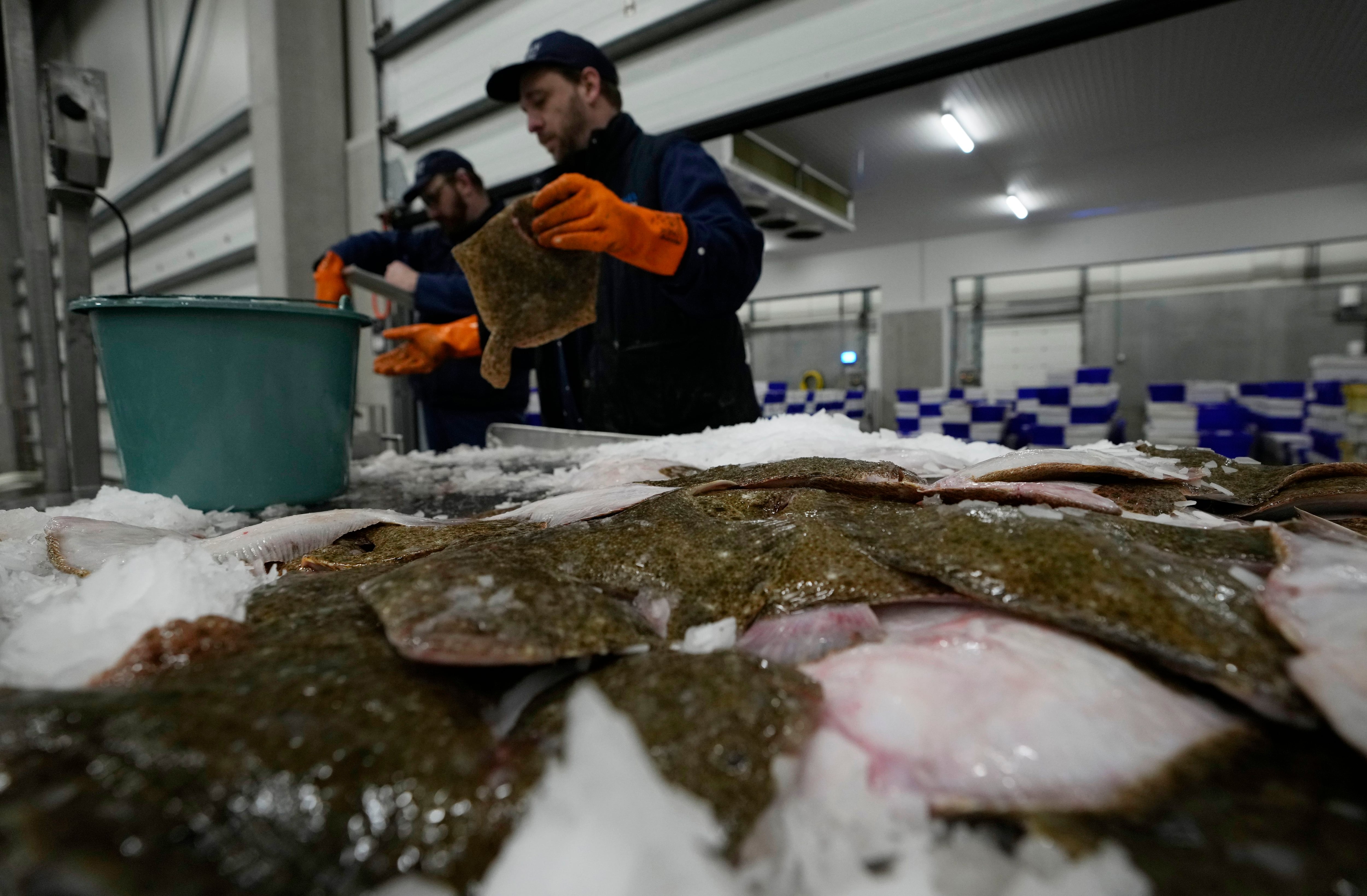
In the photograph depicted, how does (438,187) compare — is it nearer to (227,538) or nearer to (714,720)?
(227,538)

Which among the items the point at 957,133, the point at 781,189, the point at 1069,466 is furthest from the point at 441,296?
the point at 957,133

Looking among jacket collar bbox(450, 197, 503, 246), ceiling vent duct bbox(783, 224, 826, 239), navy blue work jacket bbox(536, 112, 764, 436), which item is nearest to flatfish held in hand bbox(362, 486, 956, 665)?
navy blue work jacket bbox(536, 112, 764, 436)

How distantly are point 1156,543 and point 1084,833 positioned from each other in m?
0.56

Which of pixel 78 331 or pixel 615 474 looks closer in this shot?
pixel 615 474

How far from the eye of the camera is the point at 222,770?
0.48 m

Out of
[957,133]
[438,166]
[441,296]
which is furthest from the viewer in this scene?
[957,133]

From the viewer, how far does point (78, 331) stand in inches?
123

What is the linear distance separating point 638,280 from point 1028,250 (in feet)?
35.9

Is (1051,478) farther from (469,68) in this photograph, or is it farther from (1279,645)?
(469,68)

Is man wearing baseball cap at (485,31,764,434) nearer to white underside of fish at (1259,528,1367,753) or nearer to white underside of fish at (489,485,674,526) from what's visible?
white underside of fish at (489,485,674,526)

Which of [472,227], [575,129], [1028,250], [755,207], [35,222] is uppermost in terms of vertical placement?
[1028,250]

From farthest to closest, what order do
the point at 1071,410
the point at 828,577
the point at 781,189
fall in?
1. the point at 1071,410
2. the point at 781,189
3. the point at 828,577

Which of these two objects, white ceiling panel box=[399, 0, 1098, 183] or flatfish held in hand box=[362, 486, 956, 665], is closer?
flatfish held in hand box=[362, 486, 956, 665]

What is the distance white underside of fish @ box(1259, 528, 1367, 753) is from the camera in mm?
545
